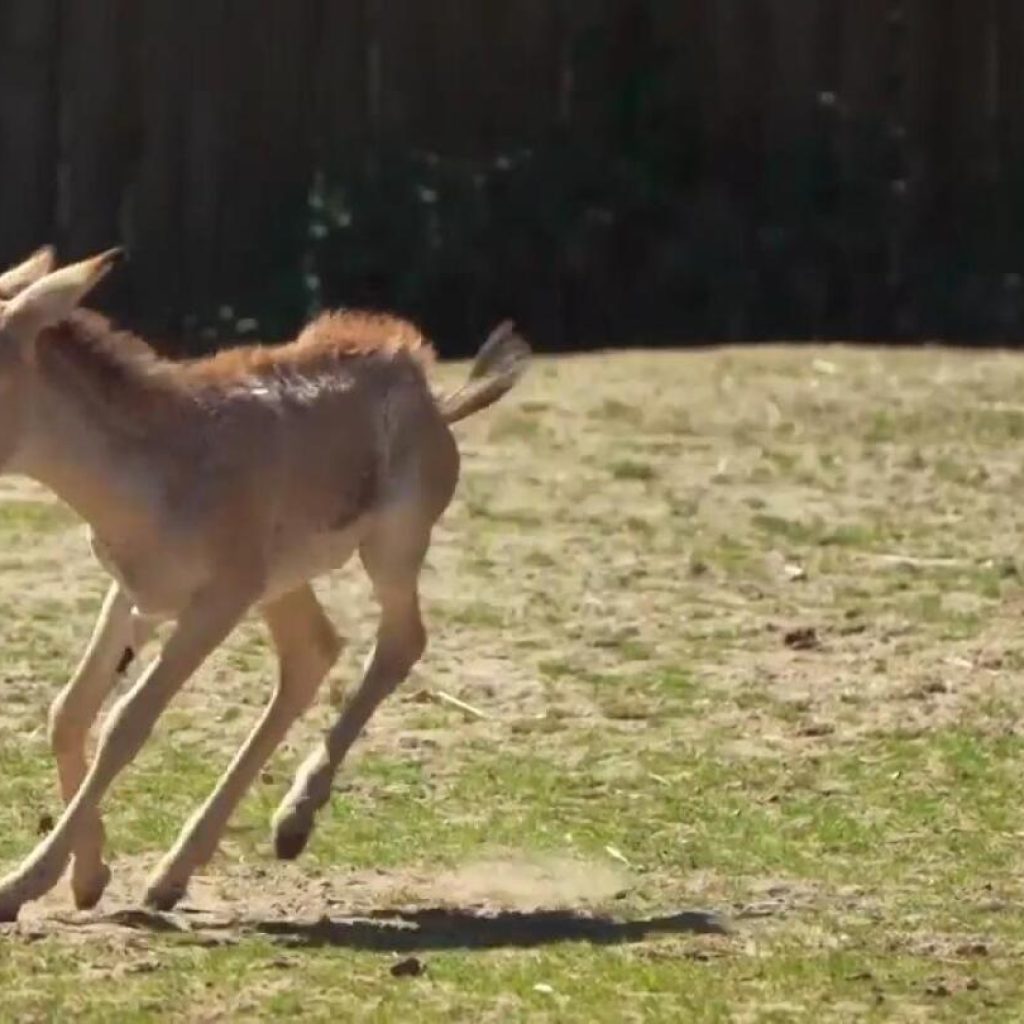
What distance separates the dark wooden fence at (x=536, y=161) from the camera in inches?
667

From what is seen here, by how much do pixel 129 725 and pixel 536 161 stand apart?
10.7 m

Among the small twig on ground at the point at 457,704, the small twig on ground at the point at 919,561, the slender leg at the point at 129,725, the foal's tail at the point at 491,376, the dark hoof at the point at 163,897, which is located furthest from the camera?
the small twig on ground at the point at 919,561

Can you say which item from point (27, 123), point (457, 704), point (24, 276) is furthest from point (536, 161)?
point (24, 276)

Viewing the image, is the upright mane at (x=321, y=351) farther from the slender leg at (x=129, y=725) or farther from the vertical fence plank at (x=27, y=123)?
the vertical fence plank at (x=27, y=123)

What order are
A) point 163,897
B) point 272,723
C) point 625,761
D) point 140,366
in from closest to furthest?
point 163,897 < point 140,366 < point 272,723 < point 625,761

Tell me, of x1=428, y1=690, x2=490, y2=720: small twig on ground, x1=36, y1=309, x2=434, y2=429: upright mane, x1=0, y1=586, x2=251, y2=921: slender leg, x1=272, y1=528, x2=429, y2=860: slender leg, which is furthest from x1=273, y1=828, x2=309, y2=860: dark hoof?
x1=428, y1=690, x2=490, y2=720: small twig on ground

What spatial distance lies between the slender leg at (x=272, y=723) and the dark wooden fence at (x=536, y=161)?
8274 millimetres

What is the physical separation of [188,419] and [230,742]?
177cm

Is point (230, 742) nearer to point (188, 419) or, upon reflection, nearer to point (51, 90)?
point (188, 419)

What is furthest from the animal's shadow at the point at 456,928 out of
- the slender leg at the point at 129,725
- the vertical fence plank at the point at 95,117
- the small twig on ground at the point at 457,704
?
the vertical fence plank at the point at 95,117

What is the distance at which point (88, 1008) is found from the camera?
6125 millimetres

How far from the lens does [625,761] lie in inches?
347

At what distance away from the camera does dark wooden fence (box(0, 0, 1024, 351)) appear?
16.9 m

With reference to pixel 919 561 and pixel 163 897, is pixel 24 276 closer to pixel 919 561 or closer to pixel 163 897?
pixel 163 897
